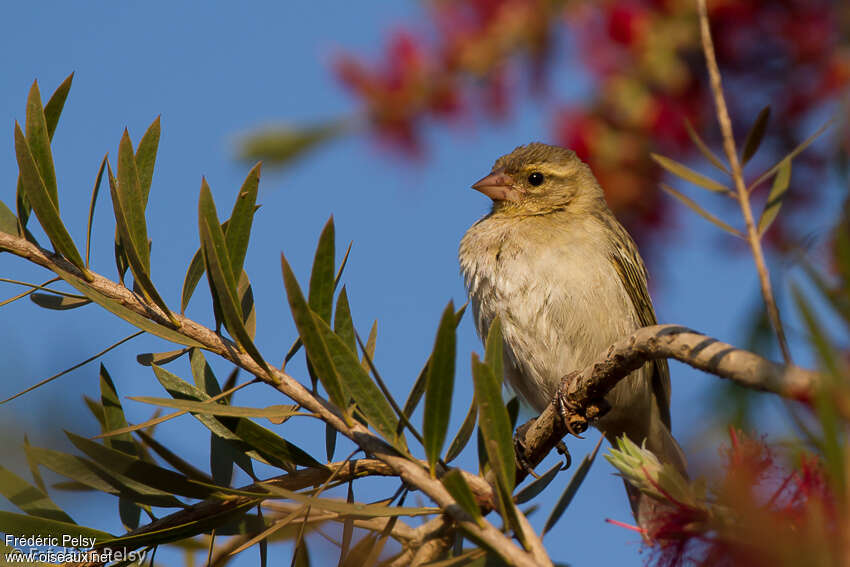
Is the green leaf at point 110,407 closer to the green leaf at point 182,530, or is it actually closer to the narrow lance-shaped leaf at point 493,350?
the green leaf at point 182,530

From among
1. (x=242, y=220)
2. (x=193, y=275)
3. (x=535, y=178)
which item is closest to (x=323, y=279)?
(x=242, y=220)

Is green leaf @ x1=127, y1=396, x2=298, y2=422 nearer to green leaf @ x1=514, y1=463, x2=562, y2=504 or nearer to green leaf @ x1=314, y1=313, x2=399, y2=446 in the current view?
green leaf @ x1=314, y1=313, x2=399, y2=446

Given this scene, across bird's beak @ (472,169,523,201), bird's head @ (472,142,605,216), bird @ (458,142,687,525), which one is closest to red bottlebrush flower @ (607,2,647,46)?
bird @ (458,142,687,525)

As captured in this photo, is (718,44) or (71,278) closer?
(71,278)

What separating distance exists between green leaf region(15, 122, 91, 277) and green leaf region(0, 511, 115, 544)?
0.42 metres

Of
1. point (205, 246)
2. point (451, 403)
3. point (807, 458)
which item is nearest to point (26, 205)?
point (205, 246)

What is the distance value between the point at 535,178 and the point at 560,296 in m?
1.08

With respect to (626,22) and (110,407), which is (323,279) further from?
(626,22)

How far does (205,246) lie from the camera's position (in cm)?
129

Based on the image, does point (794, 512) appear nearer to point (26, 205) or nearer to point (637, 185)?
point (26, 205)

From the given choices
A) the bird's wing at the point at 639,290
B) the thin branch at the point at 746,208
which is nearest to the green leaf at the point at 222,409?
the thin branch at the point at 746,208

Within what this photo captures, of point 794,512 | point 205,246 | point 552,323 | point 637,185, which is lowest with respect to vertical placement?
point 794,512

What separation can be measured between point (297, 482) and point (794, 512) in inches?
34.9

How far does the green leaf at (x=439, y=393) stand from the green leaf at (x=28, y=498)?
0.68 meters
